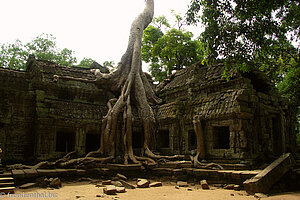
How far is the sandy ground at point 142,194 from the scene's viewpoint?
6.03m

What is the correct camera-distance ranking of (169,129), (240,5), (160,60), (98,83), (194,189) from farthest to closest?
(160,60)
(98,83)
(169,129)
(194,189)
(240,5)

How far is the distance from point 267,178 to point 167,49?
13198mm

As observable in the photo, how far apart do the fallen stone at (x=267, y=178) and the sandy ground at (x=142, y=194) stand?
0.78 ft

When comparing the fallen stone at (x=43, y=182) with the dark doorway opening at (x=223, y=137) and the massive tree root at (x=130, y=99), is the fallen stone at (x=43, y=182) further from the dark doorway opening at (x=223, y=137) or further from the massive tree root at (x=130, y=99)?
the dark doorway opening at (x=223, y=137)

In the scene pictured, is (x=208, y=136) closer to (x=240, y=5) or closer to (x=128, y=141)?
(x=128, y=141)

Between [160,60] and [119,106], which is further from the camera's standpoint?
[160,60]

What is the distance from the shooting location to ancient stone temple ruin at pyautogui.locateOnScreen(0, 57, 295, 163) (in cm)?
922

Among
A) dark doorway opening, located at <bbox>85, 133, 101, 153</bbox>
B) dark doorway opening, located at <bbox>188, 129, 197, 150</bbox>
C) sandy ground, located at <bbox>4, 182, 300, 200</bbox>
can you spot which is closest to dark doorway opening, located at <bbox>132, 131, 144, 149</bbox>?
dark doorway opening, located at <bbox>85, 133, 101, 153</bbox>

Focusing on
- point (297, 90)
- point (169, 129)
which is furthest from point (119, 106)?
point (297, 90)

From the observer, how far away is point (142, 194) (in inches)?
262

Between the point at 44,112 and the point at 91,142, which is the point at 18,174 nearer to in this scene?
the point at 44,112

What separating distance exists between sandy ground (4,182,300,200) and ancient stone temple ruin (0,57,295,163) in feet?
7.98

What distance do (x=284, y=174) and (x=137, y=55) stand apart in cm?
897

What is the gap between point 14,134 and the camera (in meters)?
10.5
